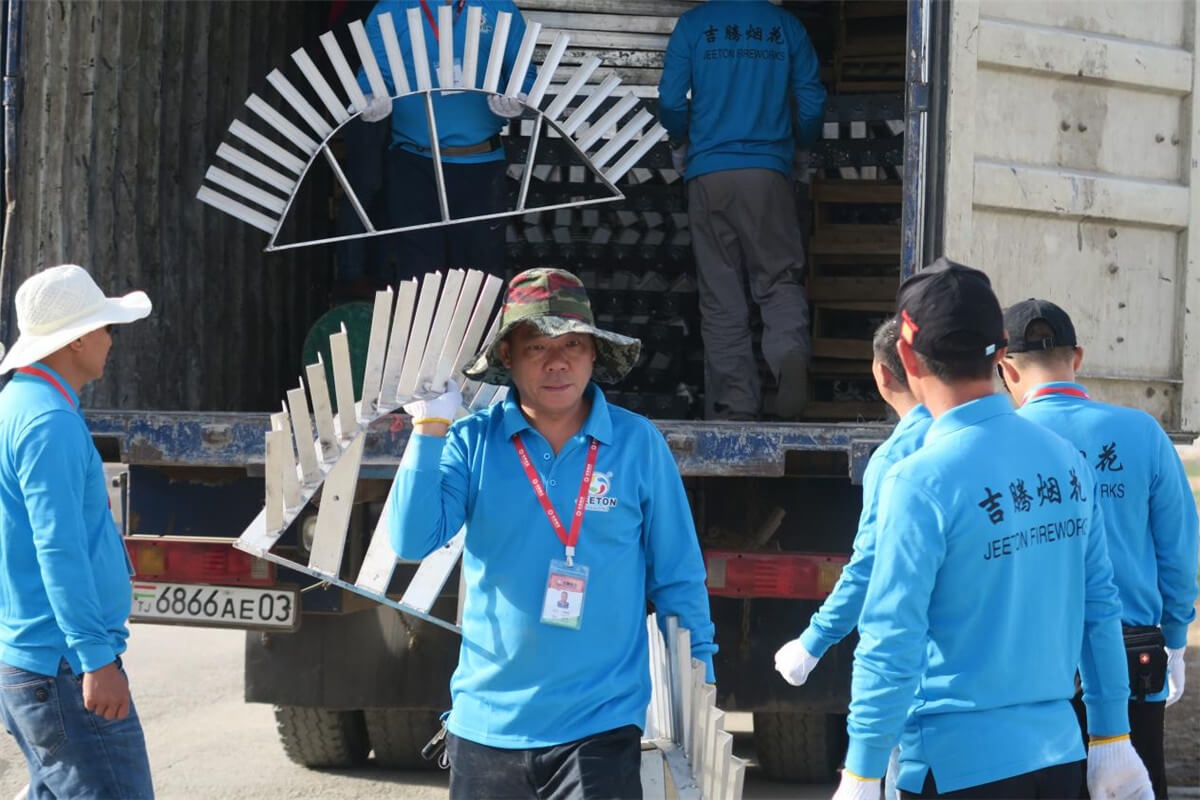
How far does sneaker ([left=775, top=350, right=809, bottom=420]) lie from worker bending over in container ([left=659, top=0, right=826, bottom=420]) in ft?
0.41

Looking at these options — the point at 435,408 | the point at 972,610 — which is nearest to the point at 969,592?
the point at 972,610

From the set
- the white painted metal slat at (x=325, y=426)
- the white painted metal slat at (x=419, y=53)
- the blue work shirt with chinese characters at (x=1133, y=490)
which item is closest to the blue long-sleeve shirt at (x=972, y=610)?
the blue work shirt with chinese characters at (x=1133, y=490)

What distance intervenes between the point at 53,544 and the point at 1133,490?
2.49m

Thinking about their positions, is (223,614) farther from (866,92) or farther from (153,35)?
(866,92)

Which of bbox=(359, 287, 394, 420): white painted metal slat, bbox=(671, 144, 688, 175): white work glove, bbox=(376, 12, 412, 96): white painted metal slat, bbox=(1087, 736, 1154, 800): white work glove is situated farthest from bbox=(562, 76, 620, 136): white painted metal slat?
bbox=(1087, 736, 1154, 800): white work glove

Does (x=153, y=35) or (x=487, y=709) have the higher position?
(x=153, y=35)

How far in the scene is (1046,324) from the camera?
12.4 ft

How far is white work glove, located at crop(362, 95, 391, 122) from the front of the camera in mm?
5871

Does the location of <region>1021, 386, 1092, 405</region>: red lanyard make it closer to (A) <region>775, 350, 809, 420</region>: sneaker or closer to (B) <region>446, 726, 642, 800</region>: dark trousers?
(B) <region>446, 726, 642, 800</region>: dark trousers

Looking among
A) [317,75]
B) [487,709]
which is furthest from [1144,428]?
[317,75]

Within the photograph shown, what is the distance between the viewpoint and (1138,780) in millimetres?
2938

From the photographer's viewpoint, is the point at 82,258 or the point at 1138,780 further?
the point at 82,258

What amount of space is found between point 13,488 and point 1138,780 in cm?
237

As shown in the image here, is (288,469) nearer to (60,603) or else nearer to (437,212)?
(60,603)
